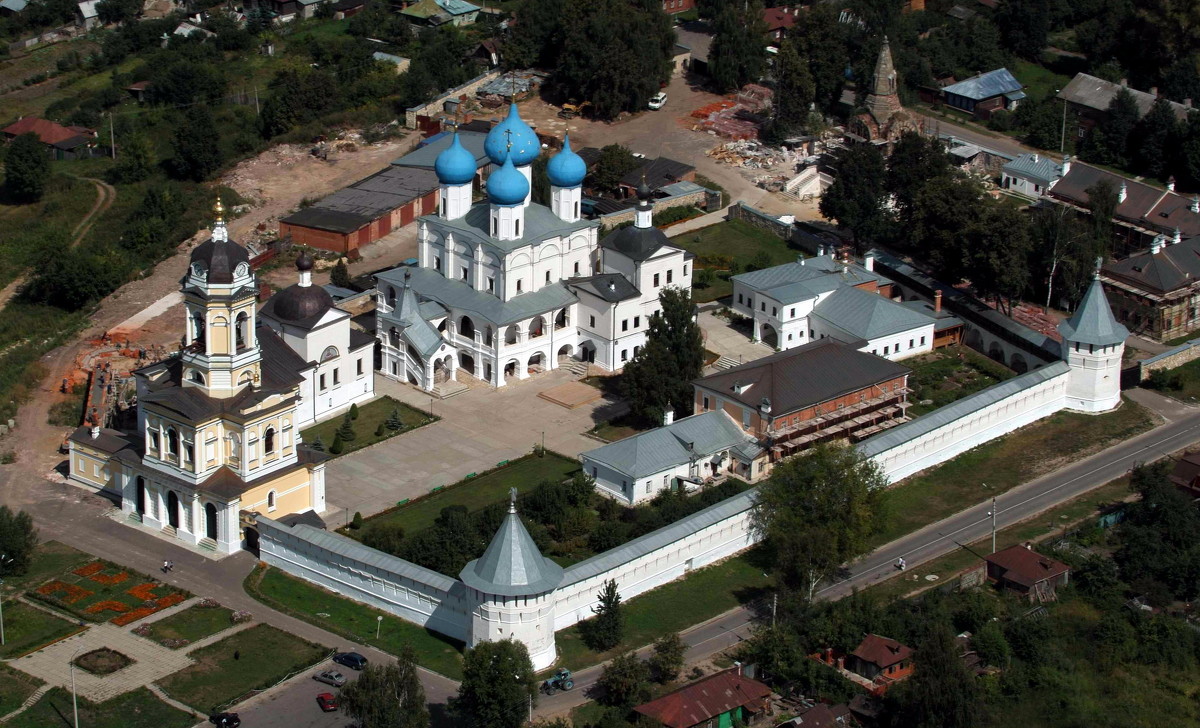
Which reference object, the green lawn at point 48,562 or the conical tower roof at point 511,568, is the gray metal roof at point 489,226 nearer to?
the green lawn at point 48,562

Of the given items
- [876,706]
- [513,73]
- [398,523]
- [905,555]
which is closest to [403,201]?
[513,73]

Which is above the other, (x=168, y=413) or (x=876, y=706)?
(x=168, y=413)

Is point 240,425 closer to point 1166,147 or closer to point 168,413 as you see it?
point 168,413

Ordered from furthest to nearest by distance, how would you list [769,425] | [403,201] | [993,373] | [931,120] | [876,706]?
1. [931,120]
2. [403,201]
3. [993,373]
4. [769,425]
5. [876,706]

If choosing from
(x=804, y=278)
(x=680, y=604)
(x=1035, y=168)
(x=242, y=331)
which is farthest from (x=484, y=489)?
(x=1035, y=168)

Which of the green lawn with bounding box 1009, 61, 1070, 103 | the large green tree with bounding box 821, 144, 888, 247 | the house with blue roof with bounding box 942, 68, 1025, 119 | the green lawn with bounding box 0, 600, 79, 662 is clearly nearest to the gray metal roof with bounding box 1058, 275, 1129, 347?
Answer: the large green tree with bounding box 821, 144, 888, 247

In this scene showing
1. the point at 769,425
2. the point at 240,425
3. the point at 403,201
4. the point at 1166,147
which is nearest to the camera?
the point at 240,425

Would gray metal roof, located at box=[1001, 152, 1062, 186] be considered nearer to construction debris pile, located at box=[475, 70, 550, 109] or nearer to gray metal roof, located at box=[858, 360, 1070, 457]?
gray metal roof, located at box=[858, 360, 1070, 457]
